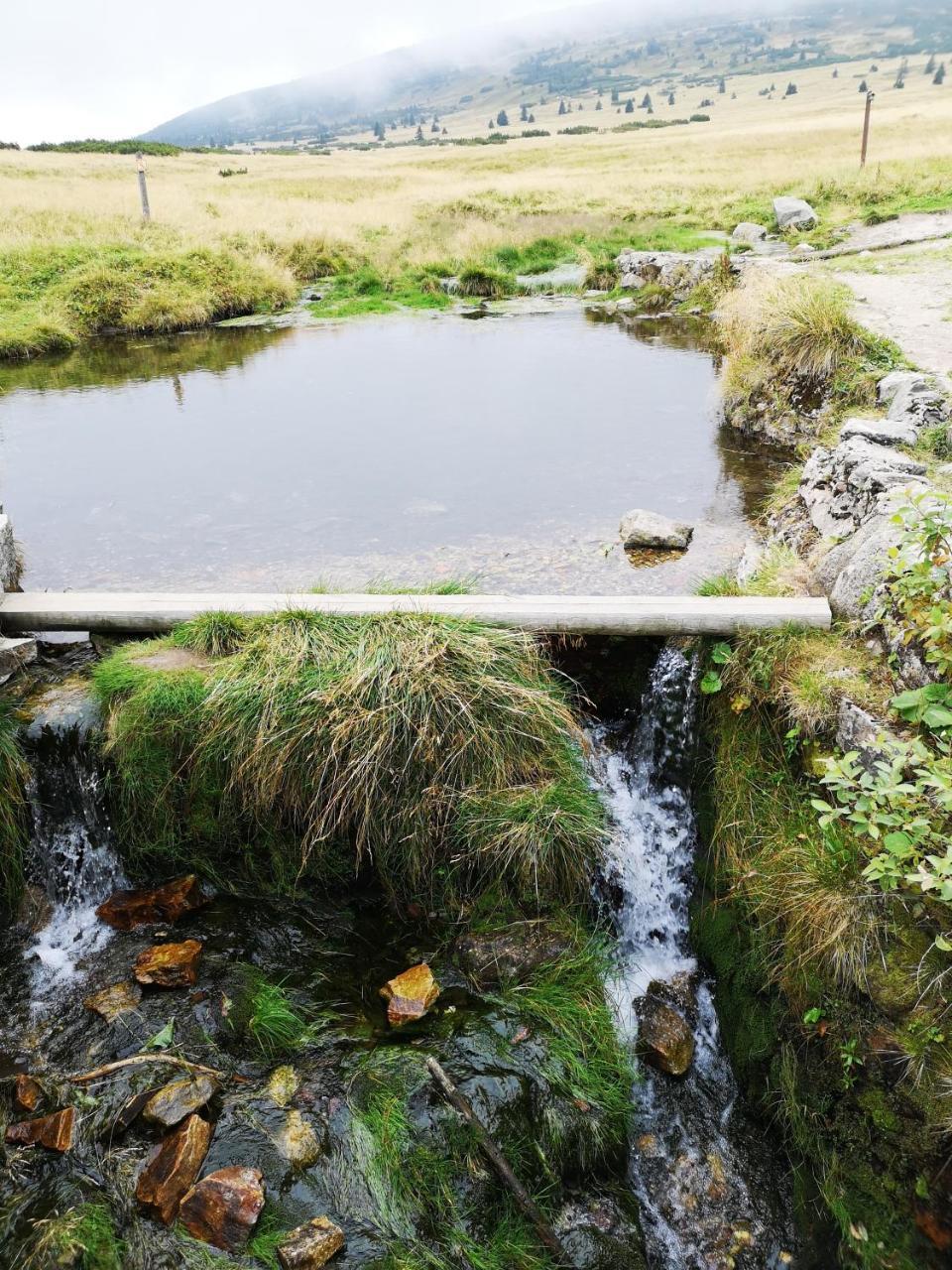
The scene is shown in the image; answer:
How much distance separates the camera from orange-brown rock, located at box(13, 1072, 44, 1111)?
4680 millimetres

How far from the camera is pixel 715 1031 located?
552cm

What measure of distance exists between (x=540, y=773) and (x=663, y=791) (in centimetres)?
129

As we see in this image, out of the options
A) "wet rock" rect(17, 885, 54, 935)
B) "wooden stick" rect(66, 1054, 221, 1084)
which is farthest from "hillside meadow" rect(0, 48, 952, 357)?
"wooden stick" rect(66, 1054, 221, 1084)

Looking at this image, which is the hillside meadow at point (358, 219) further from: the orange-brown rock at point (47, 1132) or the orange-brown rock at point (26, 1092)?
the orange-brown rock at point (47, 1132)

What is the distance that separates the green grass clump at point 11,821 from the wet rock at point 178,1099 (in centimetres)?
219

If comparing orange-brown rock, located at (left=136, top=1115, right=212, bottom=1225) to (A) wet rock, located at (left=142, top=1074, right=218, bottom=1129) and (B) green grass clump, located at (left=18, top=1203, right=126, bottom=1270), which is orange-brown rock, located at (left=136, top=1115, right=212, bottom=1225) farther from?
(B) green grass clump, located at (left=18, top=1203, right=126, bottom=1270)

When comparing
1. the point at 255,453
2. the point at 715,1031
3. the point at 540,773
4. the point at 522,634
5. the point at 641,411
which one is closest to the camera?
the point at 715,1031

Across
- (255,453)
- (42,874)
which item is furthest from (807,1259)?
(255,453)

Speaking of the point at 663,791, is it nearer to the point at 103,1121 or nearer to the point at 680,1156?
the point at 680,1156

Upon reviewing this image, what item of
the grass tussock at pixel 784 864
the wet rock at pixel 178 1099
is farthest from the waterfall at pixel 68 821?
the grass tussock at pixel 784 864

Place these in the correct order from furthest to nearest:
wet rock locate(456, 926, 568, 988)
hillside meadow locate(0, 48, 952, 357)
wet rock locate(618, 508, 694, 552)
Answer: hillside meadow locate(0, 48, 952, 357)
wet rock locate(618, 508, 694, 552)
wet rock locate(456, 926, 568, 988)

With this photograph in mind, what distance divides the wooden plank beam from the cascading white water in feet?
1.29

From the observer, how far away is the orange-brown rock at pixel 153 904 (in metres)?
5.93

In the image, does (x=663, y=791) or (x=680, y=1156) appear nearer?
(x=680, y=1156)
